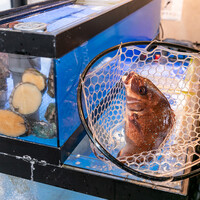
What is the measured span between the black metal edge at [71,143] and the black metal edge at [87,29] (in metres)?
0.35

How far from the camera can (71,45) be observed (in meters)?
0.94

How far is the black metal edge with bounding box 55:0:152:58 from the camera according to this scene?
87cm

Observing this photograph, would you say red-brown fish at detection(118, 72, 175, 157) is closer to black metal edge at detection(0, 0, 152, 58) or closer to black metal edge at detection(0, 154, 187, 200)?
black metal edge at detection(0, 154, 187, 200)

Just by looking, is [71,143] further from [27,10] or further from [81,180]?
[27,10]

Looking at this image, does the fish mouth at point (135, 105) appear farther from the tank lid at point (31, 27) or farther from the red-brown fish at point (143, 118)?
the tank lid at point (31, 27)

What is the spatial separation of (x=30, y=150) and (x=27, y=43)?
40cm

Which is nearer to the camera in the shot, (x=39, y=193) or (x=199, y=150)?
(x=199, y=150)

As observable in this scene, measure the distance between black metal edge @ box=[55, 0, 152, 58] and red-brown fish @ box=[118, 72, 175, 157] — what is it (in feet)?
0.76

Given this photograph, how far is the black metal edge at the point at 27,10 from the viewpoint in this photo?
1.12m

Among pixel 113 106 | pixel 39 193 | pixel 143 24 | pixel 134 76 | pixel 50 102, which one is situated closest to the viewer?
pixel 50 102

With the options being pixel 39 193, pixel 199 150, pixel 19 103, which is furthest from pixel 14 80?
pixel 199 150

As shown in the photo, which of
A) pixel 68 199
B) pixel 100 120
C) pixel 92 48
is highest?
pixel 92 48

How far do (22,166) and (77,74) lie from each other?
415mm

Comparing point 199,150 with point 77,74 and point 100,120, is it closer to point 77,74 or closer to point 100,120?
point 100,120
